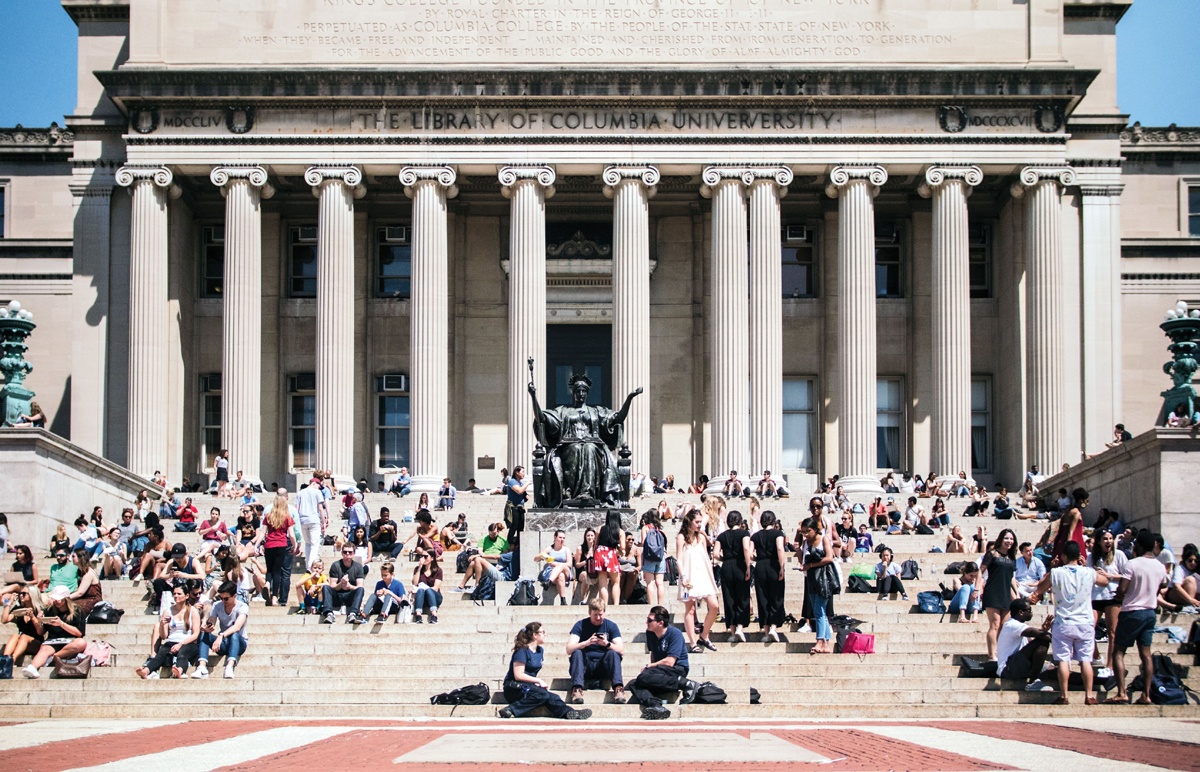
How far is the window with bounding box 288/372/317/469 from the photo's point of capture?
1992 inches

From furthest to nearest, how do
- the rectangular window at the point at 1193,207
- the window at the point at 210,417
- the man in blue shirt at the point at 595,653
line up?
the rectangular window at the point at 1193,207 → the window at the point at 210,417 → the man in blue shirt at the point at 595,653

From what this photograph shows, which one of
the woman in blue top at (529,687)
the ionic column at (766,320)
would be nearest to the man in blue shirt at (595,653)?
the woman in blue top at (529,687)

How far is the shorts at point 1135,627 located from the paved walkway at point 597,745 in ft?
5.18

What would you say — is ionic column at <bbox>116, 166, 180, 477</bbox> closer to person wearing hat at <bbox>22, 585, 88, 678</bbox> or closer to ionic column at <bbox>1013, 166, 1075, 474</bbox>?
person wearing hat at <bbox>22, 585, 88, 678</bbox>

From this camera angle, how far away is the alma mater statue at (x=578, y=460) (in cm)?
3064

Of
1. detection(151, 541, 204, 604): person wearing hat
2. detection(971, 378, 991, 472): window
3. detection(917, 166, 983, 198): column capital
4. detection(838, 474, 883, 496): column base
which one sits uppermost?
detection(917, 166, 983, 198): column capital

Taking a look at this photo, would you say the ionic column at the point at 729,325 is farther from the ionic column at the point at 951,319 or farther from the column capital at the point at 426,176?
the column capital at the point at 426,176

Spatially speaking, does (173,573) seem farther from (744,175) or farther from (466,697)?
(744,175)

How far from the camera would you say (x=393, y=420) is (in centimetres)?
5084

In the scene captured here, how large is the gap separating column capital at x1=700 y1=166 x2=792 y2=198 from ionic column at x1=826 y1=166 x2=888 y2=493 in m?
1.37

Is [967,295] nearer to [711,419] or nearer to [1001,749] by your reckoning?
[711,419]

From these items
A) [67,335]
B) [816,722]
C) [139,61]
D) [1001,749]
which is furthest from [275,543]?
[67,335]

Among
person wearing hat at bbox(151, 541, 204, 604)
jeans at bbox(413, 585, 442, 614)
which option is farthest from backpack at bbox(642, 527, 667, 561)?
person wearing hat at bbox(151, 541, 204, 604)

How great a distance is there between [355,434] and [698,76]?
14206 mm
